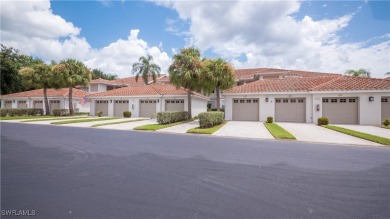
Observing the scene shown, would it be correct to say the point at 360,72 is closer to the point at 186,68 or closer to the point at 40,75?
the point at 186,68

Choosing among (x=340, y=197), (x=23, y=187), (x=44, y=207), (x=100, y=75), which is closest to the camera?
(x=44, y=207)

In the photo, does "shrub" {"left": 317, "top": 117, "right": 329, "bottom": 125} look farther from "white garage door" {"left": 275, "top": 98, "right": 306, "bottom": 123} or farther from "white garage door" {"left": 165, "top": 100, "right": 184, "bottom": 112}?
"white garage door" {"left": 165, "top": 100, "right": 184, "bottom": 112}

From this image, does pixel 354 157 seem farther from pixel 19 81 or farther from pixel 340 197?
pixel 19 81

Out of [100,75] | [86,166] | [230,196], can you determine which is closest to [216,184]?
[230,196]

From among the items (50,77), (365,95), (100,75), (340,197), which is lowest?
(340,197)

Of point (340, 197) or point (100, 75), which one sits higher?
point (100, 75)

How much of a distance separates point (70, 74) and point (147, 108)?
14.3 m

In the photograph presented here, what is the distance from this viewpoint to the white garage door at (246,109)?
24203mm

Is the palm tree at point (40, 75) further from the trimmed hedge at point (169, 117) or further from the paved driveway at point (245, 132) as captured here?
the paved driveway at point (245, 132)

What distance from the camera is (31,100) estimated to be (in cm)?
3803

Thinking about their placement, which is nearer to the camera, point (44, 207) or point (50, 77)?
point (44, 207)

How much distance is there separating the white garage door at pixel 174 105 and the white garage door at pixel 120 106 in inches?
254

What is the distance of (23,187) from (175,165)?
3.81m

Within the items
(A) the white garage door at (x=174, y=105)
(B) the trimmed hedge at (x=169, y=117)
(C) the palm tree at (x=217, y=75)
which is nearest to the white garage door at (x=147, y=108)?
(A) the white garage door at (x=174, y=105)
